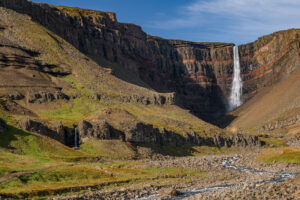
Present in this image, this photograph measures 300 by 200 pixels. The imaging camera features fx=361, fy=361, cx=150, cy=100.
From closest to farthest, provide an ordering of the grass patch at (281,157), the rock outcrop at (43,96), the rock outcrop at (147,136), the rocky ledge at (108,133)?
the grass patch at (281,157), the rocky ledge at (108,133), the rock outcrop at (147,136), the rock outcrop at (43,96)

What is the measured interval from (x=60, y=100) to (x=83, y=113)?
13084 millimetres

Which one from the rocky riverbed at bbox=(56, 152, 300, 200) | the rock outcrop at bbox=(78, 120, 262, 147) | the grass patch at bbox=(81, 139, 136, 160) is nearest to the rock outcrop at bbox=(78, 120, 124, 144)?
the rock outcrop at bbox=(78, 120, 262, 147)

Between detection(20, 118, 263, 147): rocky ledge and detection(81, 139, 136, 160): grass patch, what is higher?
detection(20, 118, 263, 147): rocky ledge

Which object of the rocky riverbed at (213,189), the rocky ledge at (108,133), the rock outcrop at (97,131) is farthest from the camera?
the rock outcrop at (97,131)

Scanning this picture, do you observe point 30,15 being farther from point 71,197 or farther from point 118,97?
point 71,197

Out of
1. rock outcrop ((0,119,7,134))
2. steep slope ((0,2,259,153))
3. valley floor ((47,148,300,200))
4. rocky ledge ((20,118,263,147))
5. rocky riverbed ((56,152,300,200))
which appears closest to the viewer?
rocky riverbed ((56,152,300,200))

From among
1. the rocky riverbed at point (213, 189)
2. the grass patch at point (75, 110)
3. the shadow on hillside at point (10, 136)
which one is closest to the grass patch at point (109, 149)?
the rocky riverbed at point (213, 189)

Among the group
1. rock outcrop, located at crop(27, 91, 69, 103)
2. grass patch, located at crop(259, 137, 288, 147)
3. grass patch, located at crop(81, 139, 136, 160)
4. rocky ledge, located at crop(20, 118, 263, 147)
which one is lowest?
grass patch, located at crop(259, 137, 288, 147)

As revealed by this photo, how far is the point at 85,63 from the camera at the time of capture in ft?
568

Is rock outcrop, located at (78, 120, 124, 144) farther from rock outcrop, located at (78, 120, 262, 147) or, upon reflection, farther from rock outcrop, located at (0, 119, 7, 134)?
rock outcrop, located at (0, 119, 7, 134)

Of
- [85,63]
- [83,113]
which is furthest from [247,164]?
[85,63]

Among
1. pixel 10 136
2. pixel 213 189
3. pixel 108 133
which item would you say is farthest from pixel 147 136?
pixel 213 189

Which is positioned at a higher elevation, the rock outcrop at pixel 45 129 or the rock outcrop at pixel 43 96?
the rock outcrop at pixel 43 96

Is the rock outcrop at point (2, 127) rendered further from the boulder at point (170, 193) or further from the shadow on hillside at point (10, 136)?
the boulder at point (170, 193)
